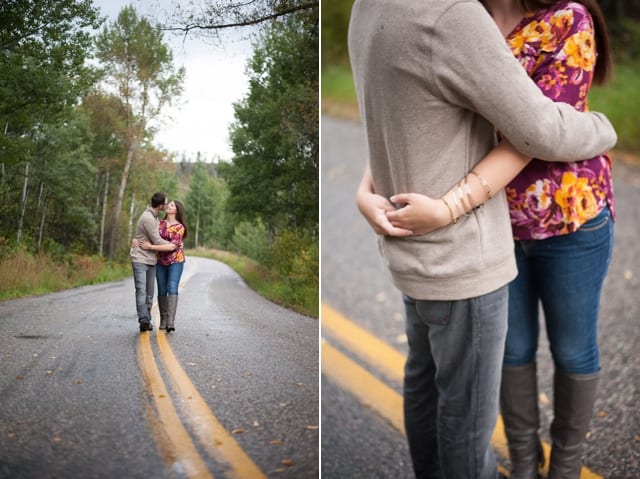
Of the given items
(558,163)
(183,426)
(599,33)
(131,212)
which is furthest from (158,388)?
(599,33)

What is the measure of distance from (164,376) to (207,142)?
0.43 meters

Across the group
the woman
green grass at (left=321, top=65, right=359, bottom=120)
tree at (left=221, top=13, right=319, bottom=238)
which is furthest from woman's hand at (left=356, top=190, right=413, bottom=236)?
green grass at (left=321, top=65, right=359, bottom=120)

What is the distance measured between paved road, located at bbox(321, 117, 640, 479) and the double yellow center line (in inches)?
38.1

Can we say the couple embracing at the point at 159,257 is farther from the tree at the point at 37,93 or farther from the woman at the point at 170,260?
the tree at the point at 37,93

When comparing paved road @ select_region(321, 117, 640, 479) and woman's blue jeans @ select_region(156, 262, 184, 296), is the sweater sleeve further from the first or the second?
paved road @ select_region(321, 117, 640, 479)

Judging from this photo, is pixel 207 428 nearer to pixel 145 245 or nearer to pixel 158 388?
pixel 158 388

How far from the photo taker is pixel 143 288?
117cm

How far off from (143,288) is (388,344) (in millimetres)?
1893

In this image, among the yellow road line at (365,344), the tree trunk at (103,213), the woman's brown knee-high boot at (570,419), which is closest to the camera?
the tree trunk at (103,213)

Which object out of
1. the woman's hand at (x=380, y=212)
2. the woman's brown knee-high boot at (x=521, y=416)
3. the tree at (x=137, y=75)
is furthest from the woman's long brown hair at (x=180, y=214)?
the woman's brown knee-high boot at (x=521, y=416)

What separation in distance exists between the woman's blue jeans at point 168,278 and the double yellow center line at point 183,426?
0.27 feet

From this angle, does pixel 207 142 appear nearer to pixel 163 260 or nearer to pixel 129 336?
pixel 163 260

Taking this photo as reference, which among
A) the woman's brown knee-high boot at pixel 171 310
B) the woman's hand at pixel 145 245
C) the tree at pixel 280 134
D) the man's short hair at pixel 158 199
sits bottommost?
the woman's brown knee-high boot at pixel 171 310

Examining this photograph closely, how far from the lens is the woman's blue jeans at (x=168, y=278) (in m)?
1.19
